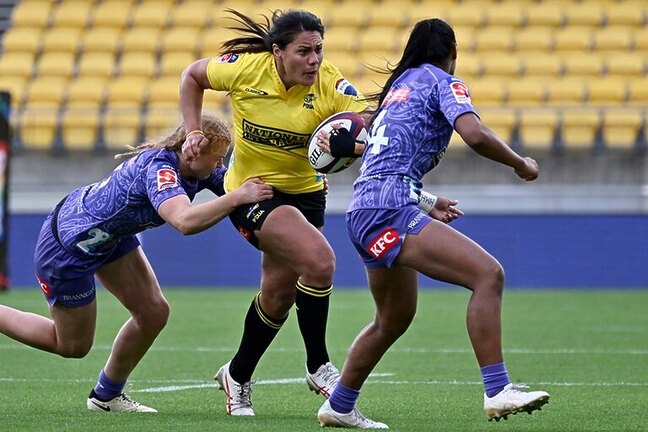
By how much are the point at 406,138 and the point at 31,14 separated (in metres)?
16.8

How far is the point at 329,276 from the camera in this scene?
6188mm

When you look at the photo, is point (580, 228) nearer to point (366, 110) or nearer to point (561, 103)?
point (561, 103)

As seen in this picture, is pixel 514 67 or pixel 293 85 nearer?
pixel 293 85

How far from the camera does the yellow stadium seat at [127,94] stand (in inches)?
745

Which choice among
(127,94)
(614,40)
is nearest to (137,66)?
(127,94)

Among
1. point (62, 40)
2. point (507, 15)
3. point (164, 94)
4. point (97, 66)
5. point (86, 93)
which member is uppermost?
point (507, 15)

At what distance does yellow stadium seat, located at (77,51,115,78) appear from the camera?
19625 millimetres

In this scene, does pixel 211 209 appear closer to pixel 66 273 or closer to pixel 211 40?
pixel 66 273

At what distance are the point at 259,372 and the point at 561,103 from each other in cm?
1051

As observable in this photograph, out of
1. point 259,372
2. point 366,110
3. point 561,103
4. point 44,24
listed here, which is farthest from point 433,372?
point 44,24

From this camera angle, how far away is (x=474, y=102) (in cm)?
1819

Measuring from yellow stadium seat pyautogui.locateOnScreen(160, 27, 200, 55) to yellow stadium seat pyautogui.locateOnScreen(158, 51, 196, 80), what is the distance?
0.35 ft

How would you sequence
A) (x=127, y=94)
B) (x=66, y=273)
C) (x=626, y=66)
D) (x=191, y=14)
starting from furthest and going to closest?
(x=191, y=14) → (x=127, y=94) → (x=626, y=66) → (x=66, y=273)

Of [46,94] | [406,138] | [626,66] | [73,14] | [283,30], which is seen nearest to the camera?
[406,138]
